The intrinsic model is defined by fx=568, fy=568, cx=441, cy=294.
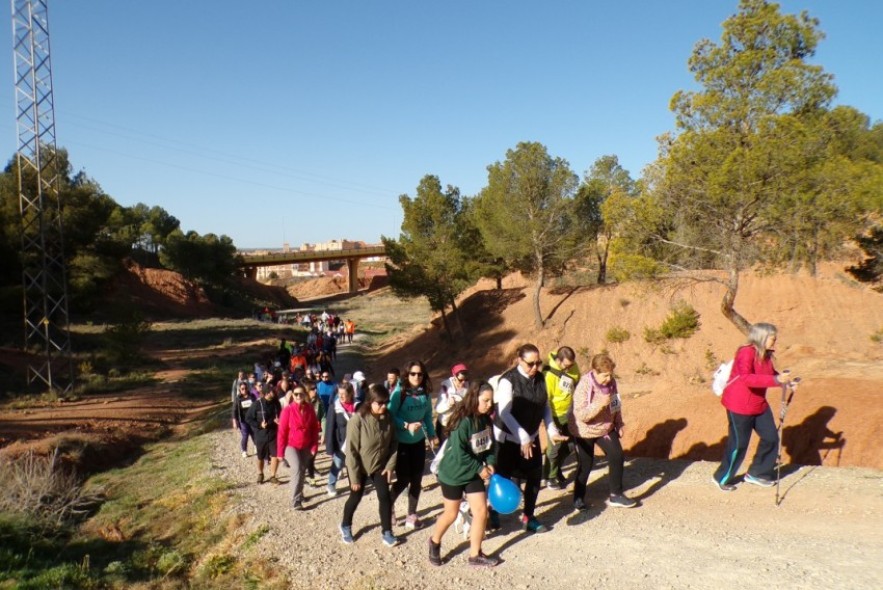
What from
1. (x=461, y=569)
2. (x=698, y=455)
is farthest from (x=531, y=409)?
(x=698, y=455)

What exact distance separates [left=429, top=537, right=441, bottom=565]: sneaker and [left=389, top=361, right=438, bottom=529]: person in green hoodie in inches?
28.5

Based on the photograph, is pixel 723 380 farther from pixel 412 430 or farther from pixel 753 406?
pixel 412 430

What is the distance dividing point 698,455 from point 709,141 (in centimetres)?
704

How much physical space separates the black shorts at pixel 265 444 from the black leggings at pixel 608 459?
4777 millimetres

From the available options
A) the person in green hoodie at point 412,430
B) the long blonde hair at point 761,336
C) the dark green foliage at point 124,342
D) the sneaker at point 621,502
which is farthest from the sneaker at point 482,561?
the dark green foliage at point 124,342

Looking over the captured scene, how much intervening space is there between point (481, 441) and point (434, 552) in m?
1.19

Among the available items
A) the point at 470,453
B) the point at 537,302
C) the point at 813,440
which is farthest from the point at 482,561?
the point at 537,302

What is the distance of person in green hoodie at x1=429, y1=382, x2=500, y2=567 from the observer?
4.54 metres

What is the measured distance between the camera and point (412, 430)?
5.42 metres

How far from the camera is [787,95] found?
460 inches

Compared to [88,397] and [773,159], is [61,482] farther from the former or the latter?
[773,159]

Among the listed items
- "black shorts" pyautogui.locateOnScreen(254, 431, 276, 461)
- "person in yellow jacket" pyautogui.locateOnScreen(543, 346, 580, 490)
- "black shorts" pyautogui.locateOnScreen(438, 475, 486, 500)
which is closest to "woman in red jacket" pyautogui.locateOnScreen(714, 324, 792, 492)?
"person in yellow jacket" pyautogui.locateOnScreen(543, 346, 580, 490)

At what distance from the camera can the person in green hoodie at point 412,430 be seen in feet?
18.3

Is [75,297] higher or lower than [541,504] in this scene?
higher
